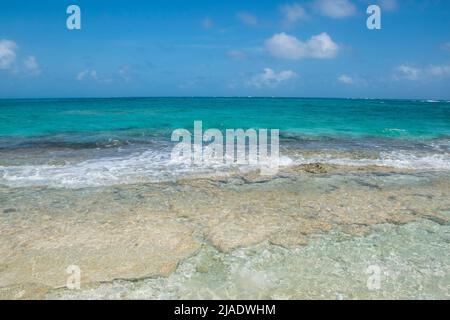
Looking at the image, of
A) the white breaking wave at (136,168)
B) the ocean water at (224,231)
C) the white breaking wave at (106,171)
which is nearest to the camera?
the ocean water at (224,231)

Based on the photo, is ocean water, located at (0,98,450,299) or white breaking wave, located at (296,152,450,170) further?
white breaking wave, located at (296,152,450,170)

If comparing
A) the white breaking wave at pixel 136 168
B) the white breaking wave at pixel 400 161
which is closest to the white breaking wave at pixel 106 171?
the white breaking wave at pixel 136 168

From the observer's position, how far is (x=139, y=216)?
6.15 metres

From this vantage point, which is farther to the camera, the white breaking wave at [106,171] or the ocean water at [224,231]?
the white breaking wave at [106,171]

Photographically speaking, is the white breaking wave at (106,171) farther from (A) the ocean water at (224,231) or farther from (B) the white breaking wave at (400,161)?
(B) the white breaking wave at (400,161)

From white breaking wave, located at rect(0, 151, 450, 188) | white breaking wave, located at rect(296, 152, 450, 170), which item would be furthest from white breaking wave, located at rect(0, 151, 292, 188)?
white breaking wave, located at rect(296, 152, 450, 170)

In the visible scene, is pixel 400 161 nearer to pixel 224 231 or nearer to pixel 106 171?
pixel 224 231

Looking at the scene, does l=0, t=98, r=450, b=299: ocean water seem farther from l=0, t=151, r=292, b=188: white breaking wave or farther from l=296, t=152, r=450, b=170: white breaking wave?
l=296, t=152, r=450, b=170: white breaking wave

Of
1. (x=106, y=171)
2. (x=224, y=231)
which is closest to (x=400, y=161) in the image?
(x=224, y=231)

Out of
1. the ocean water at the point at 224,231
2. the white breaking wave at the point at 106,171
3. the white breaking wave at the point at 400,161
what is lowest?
the ocean water at the point at 224,231

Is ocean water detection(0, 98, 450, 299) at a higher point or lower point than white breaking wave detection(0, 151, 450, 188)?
lower
